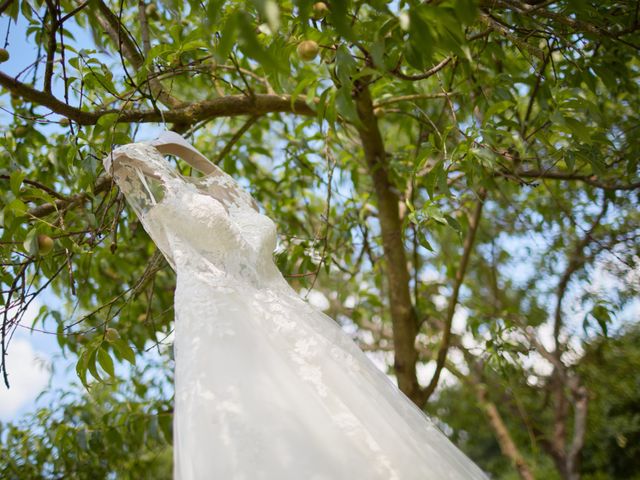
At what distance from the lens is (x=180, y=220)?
3.47ft

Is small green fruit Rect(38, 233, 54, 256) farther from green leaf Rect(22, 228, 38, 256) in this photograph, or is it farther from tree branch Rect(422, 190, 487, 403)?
tree branch Rect(422, 190, 487, 403)

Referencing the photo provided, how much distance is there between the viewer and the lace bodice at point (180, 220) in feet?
3.47

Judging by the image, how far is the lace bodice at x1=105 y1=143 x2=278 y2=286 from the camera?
106 cm

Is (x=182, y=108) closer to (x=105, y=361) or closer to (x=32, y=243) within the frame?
(x=32, y=243)

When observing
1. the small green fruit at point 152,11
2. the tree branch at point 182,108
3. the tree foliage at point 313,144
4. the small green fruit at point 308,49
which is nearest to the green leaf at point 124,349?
the tree foliage at point 313,144

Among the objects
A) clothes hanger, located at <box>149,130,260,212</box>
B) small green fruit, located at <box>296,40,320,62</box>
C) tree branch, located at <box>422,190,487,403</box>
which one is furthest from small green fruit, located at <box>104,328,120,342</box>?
tree branch, located at <box>422,190,487,403</box>

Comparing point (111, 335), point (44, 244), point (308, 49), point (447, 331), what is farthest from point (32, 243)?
point (447, 331)

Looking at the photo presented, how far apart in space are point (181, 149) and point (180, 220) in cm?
25

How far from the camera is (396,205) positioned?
1.83m

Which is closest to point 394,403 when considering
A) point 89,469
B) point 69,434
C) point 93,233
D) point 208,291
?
point 208,291

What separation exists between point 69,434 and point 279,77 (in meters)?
1.34

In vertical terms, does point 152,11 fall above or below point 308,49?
above

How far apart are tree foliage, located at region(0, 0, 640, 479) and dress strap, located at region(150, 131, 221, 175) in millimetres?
61

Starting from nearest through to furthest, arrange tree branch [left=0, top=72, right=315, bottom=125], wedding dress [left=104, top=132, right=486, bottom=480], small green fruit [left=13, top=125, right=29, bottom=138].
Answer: wedding dress [left=104, top=132, right=486, bottom=480] < tree branch [left=0, top=72, right=315, bottom=125] < small green fruit [left=13, top=125, right=29, bottom=138]
